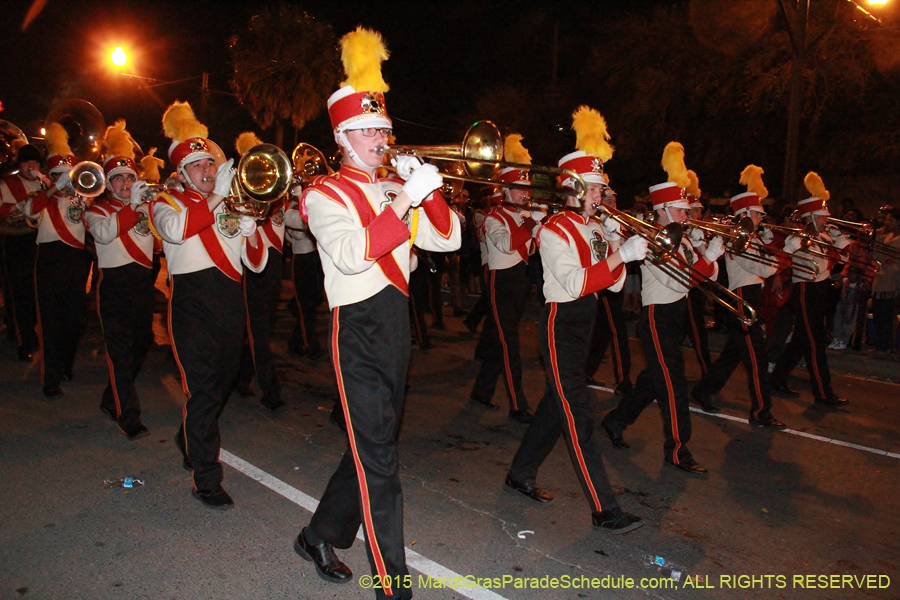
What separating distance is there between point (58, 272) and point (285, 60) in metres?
18.0

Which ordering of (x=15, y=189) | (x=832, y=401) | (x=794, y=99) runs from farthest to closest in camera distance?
(x=794, y=99)
(x=15, y=189)
(x=832, y=401)

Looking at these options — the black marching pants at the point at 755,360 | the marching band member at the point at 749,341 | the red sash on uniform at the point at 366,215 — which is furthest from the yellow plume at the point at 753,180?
the red sash on uniform at the point at 366,215

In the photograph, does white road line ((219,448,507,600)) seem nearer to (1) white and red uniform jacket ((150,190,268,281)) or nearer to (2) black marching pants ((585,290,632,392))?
(1) white and red uniform jacket ((150,190,268,281))

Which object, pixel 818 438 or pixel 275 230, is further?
pixel 275 230

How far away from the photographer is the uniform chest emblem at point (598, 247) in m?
4.66

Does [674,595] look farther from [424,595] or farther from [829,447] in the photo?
[829,447]

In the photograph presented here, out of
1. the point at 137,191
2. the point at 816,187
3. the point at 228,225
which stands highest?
the point at 816,187

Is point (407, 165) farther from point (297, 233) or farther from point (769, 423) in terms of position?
point (297, 233)

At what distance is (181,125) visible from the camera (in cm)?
517

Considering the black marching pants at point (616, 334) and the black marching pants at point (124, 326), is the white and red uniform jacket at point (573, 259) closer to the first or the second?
the black marching pants at point (616, 334)

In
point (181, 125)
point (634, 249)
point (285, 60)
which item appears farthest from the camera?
point (285, 60)

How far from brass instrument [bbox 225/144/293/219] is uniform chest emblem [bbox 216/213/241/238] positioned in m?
Answer: 0.06

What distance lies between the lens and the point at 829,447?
20.5 ft

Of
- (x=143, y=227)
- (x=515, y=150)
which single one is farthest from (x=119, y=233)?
(x=515, y=150)
